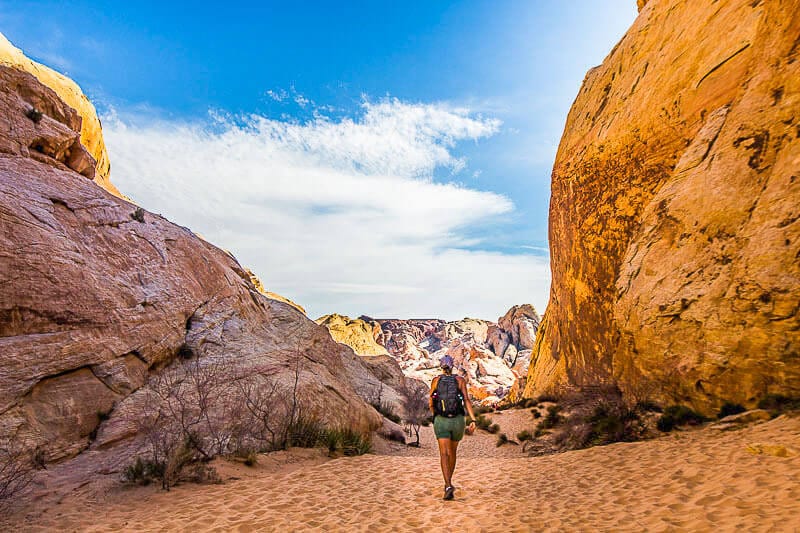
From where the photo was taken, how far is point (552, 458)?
8711mm

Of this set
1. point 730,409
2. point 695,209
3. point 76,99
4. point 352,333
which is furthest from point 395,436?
point 352,333

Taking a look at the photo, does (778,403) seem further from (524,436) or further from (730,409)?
(524,436)

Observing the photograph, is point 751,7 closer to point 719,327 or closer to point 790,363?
point 719,327

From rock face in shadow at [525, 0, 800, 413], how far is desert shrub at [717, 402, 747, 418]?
0.52 feet

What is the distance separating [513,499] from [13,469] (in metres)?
7.24

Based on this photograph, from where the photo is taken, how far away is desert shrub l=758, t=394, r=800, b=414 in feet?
22.1

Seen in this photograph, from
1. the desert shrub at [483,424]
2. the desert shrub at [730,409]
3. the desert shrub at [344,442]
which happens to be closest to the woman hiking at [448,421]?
the desert shrub at [344,442]

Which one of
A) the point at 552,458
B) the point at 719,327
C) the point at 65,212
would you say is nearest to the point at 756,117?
the point at 719,327

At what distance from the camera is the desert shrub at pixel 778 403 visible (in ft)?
22.1

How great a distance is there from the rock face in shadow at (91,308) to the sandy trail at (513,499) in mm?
2323

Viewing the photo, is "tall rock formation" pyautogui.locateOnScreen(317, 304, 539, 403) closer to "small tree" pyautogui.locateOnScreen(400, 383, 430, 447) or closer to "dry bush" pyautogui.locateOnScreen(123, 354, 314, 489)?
"small tree" pyautogui.locateOnScreen(400, 383, 430, 447)

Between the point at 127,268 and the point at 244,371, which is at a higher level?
the point at 127,268

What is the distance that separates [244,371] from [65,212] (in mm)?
5890

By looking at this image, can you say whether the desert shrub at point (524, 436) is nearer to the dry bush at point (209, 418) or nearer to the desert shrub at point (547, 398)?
the desert shrub at point (547, 398)
